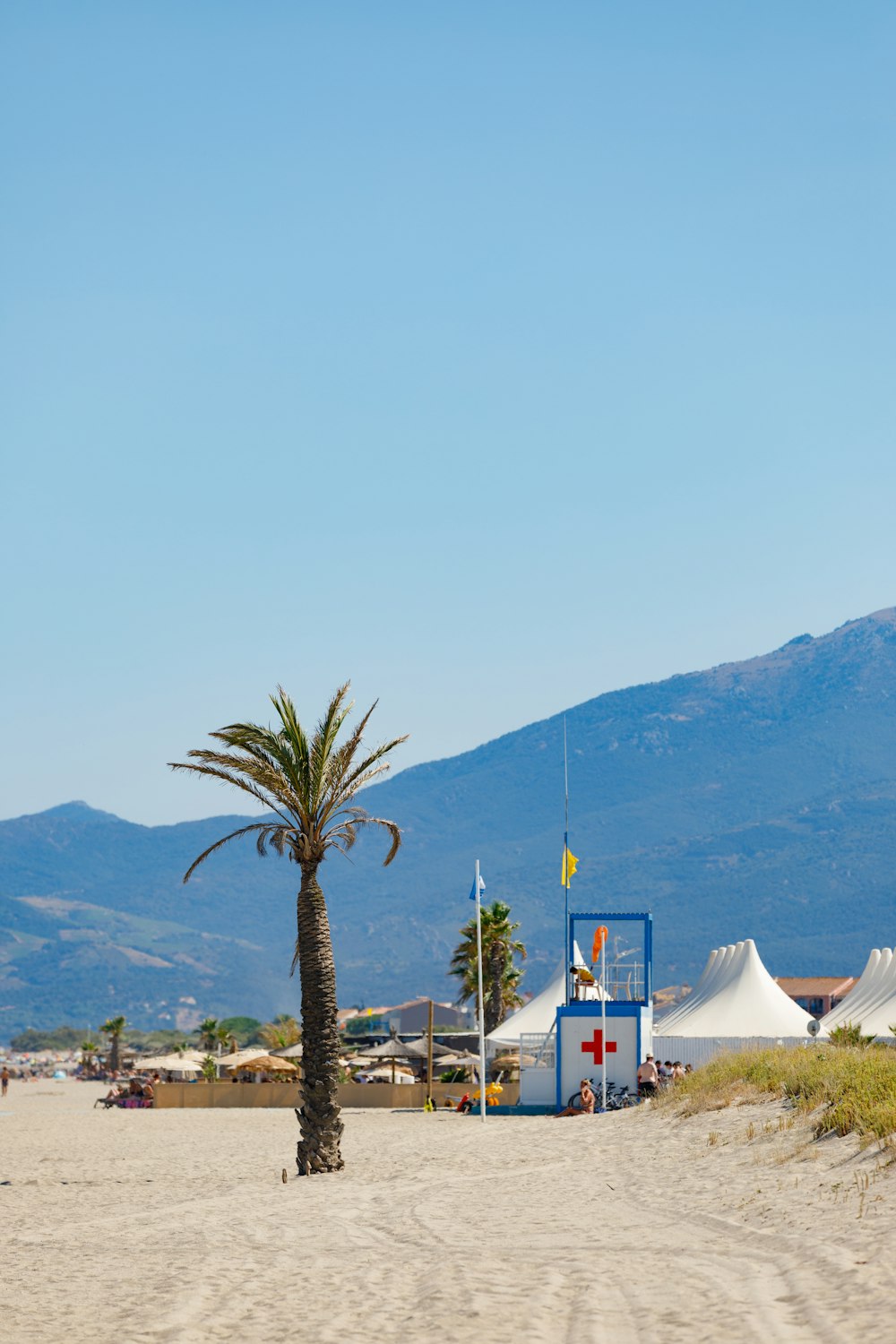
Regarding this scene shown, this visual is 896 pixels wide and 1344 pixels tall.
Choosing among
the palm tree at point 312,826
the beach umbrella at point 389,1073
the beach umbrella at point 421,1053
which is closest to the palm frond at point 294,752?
the palm tree at point 312,826

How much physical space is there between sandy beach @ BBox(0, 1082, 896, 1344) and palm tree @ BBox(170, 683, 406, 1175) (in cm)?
102

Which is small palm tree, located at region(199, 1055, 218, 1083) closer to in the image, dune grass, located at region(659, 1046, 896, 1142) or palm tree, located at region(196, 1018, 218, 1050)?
palm tree, located at region(196, 1018, 218, 1050)

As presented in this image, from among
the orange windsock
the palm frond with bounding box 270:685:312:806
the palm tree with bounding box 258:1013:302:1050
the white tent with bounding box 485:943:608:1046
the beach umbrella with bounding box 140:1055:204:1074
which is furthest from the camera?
the palm tree with bounding box 258:1013:302:1050

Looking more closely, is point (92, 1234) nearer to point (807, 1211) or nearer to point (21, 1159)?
point (807, 1211)

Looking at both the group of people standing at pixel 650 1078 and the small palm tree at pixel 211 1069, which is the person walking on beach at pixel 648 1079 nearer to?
the group of people standing at pixel 650 1078

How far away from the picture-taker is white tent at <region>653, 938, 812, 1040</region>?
46.9 metres

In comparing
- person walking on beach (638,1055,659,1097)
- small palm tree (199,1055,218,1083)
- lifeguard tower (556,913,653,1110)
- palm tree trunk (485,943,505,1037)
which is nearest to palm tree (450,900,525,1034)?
palm tree trunk (485,943,505,1037)

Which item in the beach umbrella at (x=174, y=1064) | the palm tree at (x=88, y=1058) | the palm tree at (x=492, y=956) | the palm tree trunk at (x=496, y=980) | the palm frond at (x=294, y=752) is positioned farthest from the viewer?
the palm tree at (x=88, y=1058)

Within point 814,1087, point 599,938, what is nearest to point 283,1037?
point 599,938

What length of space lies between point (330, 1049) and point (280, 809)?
3.75 metres

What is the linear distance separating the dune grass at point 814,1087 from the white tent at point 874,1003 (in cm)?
1612

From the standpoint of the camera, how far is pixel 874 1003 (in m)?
47.2

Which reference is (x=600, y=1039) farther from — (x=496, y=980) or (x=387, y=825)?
(x=496, y=980)

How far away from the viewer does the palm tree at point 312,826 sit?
23.8 meters
